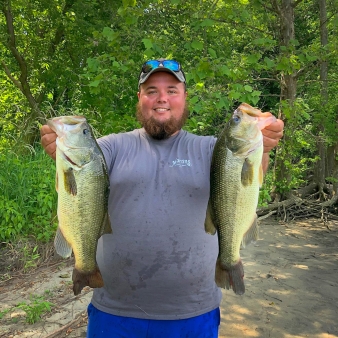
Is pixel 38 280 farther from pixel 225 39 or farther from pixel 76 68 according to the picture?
pixel 225 39

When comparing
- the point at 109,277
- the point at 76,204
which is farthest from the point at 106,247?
the point at 76,204

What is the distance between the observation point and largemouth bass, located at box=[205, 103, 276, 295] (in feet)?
6.89

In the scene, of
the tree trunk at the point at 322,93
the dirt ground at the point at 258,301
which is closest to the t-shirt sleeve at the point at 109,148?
the dirt ground at the point at 258,301

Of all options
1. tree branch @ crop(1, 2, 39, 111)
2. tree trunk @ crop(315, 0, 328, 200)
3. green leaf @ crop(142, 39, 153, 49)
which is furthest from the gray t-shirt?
tree branch @ crop(1, 2, 39, 111)

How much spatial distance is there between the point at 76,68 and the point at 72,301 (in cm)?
746

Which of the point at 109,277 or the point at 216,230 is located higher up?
the point at 216,230

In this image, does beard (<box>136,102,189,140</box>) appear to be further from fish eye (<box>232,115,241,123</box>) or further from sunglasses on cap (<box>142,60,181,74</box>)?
fish eye (<box>232,115,241,123</box>)

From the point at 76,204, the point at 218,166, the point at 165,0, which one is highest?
the point at 165,0

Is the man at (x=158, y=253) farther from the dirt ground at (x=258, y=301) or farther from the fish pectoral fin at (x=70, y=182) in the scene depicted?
the dirt ground at (x=258, y=301)

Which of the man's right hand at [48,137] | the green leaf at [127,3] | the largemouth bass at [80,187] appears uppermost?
the green leaf at [127,3]

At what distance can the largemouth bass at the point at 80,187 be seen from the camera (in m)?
2.02

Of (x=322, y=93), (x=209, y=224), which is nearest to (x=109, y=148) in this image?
(x=209, y=224)

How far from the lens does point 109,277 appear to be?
2309 mm

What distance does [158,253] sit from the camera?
2.25 meters
